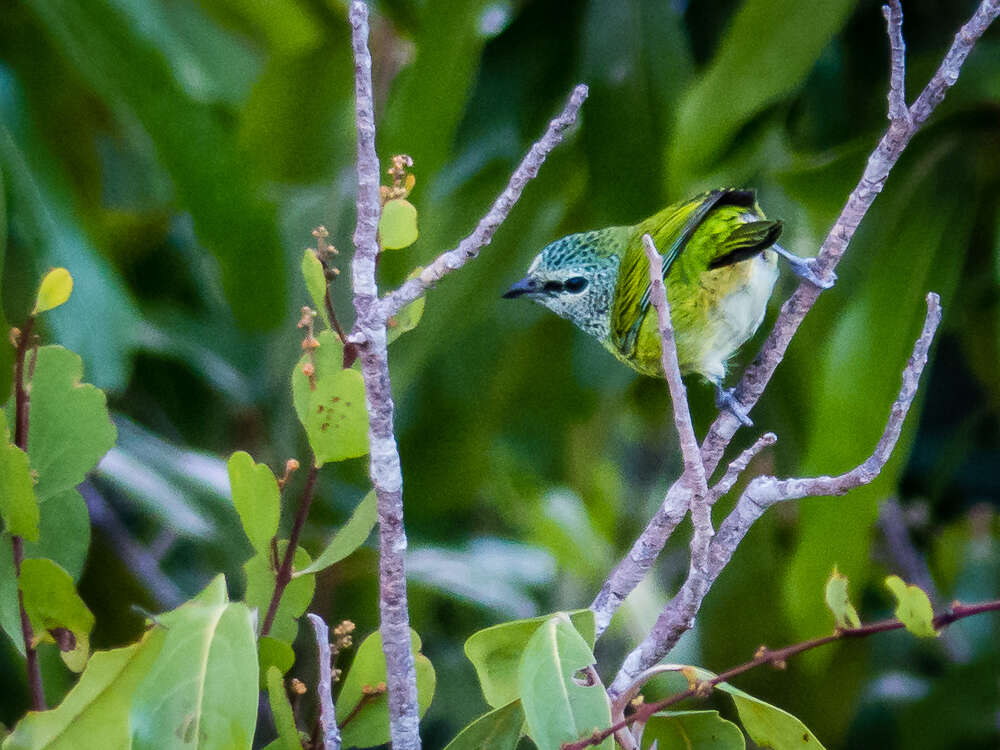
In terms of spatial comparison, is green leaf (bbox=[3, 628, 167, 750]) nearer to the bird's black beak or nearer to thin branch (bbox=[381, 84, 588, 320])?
thin branch (bbox=[381, 84, 588, 320])

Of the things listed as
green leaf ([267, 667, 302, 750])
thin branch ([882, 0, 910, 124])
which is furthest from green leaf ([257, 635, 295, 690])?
thin branch ([882, 0, 910, 124])

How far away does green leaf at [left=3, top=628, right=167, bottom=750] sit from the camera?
0.37 m

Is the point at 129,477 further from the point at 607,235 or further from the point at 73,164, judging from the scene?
the point at 607,235

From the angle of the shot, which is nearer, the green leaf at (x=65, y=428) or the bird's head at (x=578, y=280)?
the green leaf at (x=65, y=428)

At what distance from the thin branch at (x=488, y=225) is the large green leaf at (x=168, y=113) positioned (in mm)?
414

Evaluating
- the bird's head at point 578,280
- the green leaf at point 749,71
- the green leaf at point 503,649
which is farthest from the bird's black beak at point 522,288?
the green leaf at point 503,649

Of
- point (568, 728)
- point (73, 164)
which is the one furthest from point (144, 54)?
point (568, 728)

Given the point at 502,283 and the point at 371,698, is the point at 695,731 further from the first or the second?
the point at 502,283

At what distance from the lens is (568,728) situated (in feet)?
1.15

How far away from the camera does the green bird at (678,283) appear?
2.38 ft

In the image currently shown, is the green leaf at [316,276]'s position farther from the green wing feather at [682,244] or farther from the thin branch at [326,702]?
the green wing feather at [682,244]

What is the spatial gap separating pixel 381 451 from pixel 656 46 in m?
0.53

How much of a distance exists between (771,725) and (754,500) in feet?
→ 0.26

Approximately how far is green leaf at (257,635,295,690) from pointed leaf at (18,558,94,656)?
0.21ft
